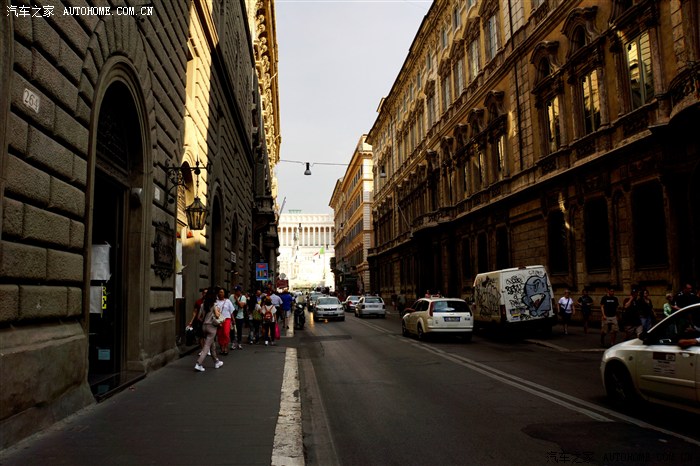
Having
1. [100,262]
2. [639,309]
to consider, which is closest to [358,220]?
[639,309]

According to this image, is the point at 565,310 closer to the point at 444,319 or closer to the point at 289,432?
the point at 444,319

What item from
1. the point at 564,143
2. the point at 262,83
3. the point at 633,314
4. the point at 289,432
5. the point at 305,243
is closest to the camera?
the point at 289,432

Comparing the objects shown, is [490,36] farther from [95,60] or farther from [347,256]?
[347,256]

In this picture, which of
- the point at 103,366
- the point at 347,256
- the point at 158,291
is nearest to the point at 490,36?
the point at 158,291

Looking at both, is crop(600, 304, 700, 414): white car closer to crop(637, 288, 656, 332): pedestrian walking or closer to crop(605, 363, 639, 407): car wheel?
crop(605, 363, 639, 407): car wheel

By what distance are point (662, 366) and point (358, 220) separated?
2888 inches

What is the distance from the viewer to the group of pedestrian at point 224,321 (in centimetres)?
1176

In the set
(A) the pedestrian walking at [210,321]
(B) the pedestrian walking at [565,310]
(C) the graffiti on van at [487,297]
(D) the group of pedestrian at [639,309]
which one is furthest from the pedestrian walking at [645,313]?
(A) the pedestrian walking at [210,321]

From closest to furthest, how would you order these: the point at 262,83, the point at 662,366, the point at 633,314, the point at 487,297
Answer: the point at 662,366 < the point at 633,314 < the point at 487,297 < the point at 262,83

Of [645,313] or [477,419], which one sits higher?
[645,313]

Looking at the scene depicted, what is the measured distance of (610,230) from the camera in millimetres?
20547

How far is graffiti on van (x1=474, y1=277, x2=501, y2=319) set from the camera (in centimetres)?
2013

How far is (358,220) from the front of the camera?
263ft

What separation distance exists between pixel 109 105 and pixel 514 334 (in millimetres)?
16411
